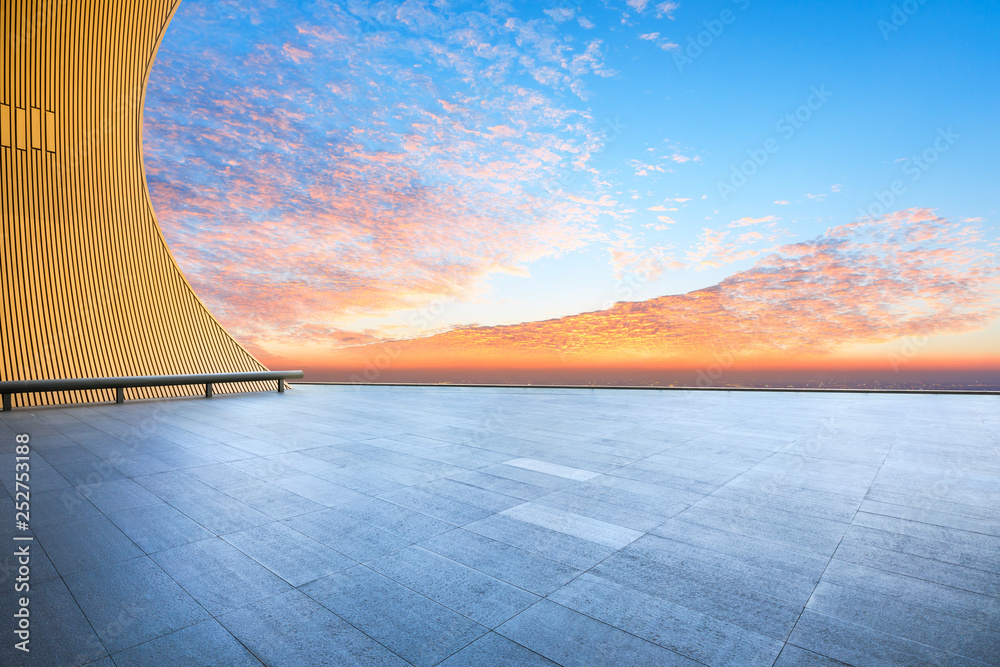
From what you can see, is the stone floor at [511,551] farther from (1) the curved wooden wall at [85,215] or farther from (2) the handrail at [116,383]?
(1) the curved wooden wall at [85,215]

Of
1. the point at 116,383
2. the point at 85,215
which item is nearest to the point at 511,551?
the point at 116,383

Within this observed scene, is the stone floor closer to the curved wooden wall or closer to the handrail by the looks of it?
the handrail

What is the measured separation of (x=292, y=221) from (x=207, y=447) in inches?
580

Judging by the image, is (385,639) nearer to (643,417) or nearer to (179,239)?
(643,417)

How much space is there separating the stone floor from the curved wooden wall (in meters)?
6.53

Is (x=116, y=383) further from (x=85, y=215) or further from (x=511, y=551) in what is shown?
(x=511, y=551)

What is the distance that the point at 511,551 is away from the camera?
285 cm

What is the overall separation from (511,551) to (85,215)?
14.1 metres

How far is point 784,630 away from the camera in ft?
6.93

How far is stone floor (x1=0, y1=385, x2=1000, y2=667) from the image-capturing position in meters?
2.02

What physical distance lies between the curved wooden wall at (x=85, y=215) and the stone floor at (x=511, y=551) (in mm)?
6530

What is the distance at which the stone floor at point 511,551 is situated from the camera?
2.02 m

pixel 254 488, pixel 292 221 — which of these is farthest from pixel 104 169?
pixel 254 488

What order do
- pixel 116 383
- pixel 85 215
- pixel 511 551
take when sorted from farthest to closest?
1. pixel 85 215
2. pixel 116 383
3. pixel 511 551
